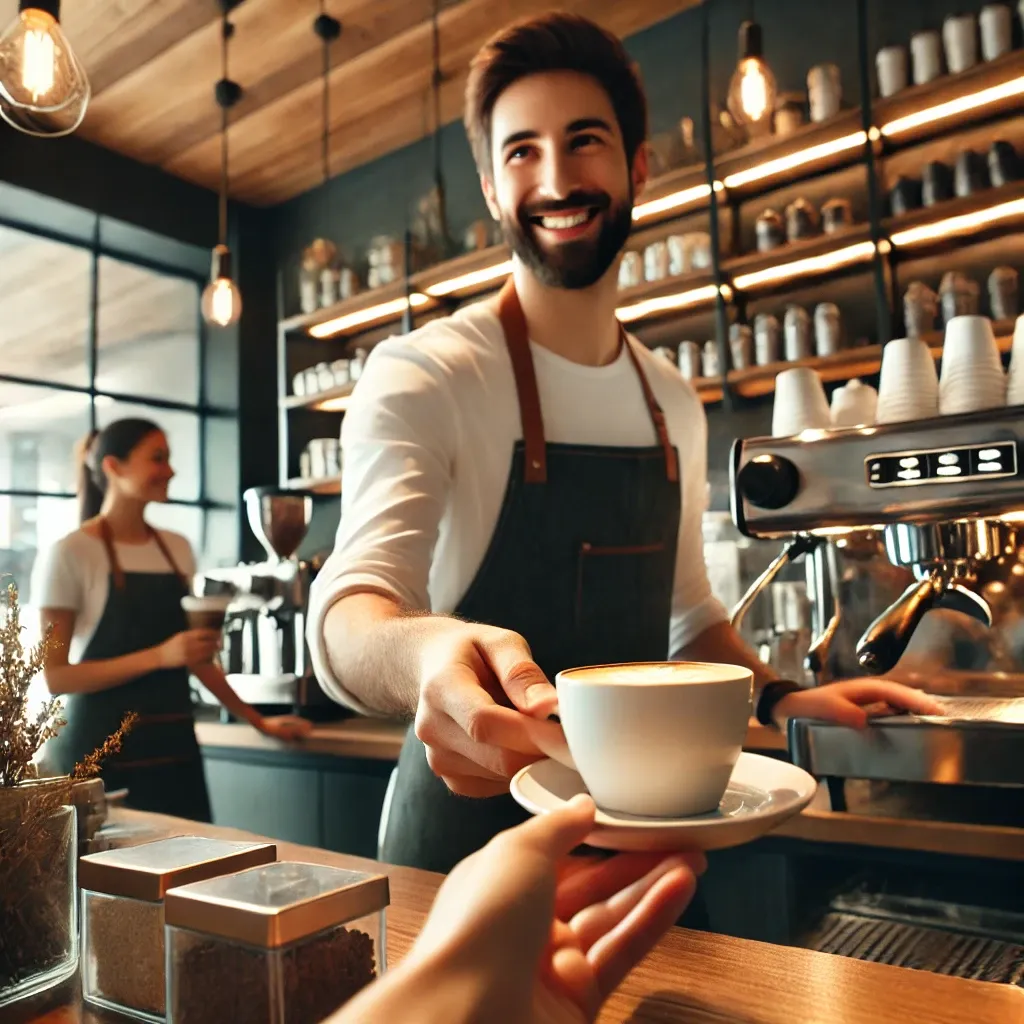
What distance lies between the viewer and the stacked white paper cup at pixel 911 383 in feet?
4.91

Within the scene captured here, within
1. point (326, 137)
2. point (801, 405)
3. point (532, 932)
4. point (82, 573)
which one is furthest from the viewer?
Result: point (326, 137)

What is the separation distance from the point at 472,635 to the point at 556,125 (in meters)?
0.92

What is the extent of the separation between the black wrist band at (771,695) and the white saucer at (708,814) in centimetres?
64

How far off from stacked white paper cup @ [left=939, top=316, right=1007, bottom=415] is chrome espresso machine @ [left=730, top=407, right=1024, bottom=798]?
191 mm

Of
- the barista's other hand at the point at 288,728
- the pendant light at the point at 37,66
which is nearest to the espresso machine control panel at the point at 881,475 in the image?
the pendant light at the point at 37,66

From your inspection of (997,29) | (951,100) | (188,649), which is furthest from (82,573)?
(997,29)

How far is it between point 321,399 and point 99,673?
2.08m

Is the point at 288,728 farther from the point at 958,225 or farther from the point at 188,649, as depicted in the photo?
the point at 958,225

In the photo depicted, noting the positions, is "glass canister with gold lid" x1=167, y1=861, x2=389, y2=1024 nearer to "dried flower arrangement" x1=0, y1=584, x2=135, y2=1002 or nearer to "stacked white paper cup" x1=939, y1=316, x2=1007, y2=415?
"dried flower arrangement" x1=0, y1=584, x2=135, y2=1002

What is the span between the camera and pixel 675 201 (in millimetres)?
3145

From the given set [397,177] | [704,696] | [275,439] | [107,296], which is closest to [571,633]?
[704,696]

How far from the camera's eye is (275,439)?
16.3ft

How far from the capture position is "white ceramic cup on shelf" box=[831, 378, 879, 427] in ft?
5.59

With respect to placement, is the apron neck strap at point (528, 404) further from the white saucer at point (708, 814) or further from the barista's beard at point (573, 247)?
the white saucer at point (708, 814)
